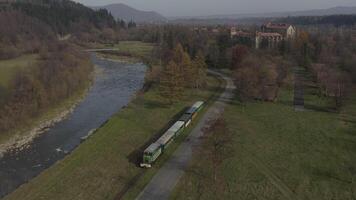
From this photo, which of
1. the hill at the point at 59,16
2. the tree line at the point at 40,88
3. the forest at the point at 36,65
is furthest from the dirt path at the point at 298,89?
the hill at the point at 59,16

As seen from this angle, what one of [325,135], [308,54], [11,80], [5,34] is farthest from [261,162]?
[5,34]

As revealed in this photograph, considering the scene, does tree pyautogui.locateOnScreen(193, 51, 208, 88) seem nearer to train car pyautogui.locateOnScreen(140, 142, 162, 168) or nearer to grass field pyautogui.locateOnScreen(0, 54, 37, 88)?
train car pyautogui.locateOnScreen(140, 142, 162, 168)

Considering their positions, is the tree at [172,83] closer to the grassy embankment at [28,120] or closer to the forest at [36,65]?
the grassy embankment at [28,120]

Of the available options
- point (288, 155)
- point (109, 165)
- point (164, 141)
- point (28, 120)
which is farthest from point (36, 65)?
point (288, 155)

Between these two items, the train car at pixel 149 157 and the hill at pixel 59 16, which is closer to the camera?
the train car at pixel 149 157

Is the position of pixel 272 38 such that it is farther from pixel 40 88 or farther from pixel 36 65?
pixel 40 88

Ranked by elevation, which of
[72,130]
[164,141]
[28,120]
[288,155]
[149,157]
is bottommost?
[72,130]

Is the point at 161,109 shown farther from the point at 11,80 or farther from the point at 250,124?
the point at 11,80
